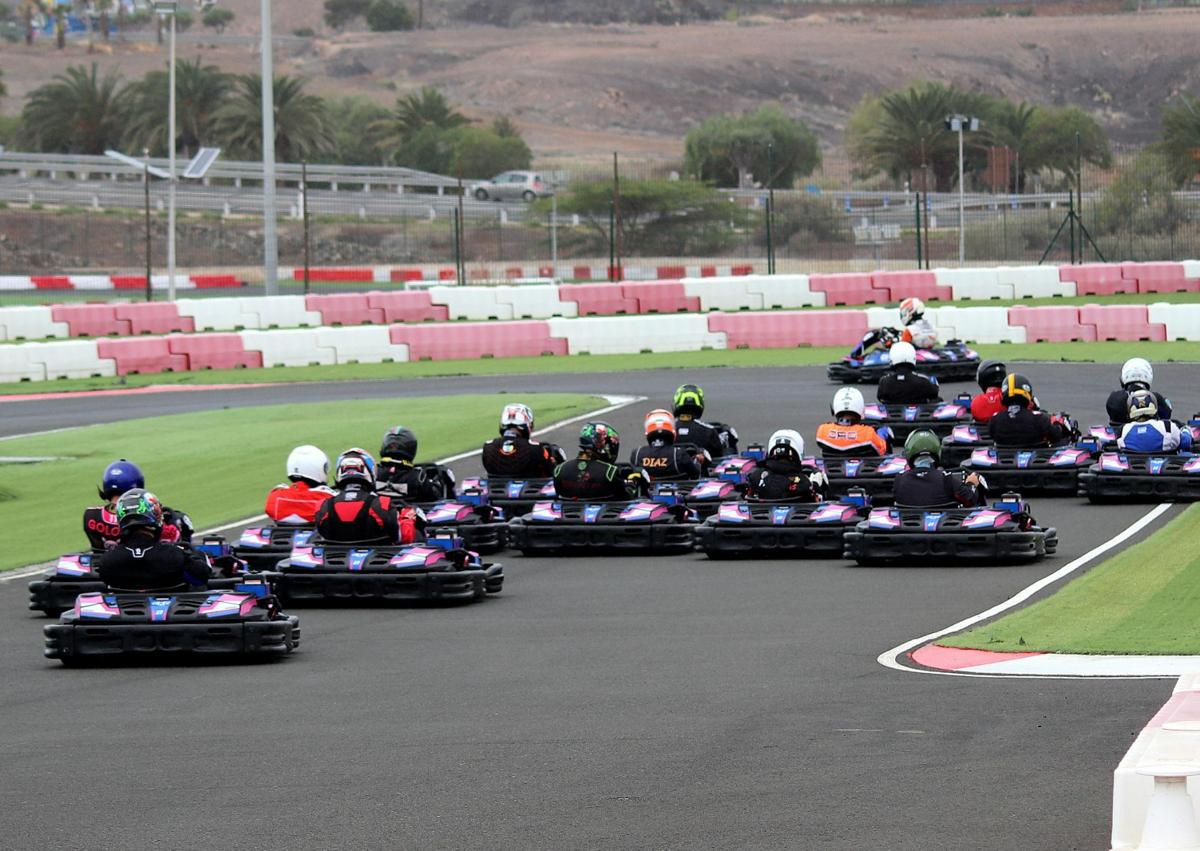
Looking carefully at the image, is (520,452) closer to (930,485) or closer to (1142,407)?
(930,485)

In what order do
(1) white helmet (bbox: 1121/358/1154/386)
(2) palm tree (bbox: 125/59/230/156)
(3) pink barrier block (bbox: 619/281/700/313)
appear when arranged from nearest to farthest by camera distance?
(1) white helmet (bbox: 1121/358/1154/386)
(3) pink barrier block (bbox: 619/281/700/313)
(2) palm tree (bbox: 125/59/230/156)

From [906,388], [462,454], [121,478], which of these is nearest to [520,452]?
[462,454]

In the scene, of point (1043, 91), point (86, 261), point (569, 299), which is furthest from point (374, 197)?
point (1043, 91)

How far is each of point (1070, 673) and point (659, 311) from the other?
28.7 metres

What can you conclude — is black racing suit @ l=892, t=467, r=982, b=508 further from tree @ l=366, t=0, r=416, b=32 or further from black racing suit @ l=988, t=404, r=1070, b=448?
tree @ l=366, t=0, r=416, b=32

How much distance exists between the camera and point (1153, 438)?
1862cm

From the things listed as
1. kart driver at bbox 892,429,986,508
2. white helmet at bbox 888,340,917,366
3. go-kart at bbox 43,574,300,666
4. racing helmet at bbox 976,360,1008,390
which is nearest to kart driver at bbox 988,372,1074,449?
racing helmet at bbox 976,360,1008,390

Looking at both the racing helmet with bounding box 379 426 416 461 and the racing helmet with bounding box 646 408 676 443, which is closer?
the racing helmet with bounding box 379 426 416 461

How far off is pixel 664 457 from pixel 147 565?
7.09m

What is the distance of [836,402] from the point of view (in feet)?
60.8

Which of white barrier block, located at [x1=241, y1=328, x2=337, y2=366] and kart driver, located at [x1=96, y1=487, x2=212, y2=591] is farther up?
white barrier block, located at [x1=241, y1=328, x2=337, y2=366]

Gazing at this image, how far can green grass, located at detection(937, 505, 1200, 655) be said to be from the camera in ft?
36.5

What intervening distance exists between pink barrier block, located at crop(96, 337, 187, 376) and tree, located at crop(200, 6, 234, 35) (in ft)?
394

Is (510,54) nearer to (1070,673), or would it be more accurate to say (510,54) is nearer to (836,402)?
(836,402)
